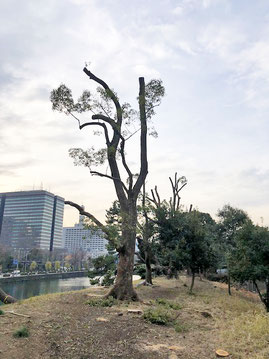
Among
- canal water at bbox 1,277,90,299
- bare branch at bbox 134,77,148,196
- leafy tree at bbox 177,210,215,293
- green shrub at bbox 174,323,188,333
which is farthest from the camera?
canal water at bbox 1,277,90,299

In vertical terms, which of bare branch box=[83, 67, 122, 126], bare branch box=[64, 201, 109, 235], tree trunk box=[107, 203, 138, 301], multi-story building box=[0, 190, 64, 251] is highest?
multi-story building box=[0, 190, 64, 251]

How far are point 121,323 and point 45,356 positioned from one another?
2.17 m

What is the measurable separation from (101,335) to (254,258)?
6.07 metres

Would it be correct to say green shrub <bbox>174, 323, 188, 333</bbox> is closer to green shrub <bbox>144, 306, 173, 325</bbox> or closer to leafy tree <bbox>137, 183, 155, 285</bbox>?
green shrub <bbox>144, 306, 173, 325</bbox>

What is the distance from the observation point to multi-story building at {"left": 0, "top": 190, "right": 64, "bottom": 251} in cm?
10725

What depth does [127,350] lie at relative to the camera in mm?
4941

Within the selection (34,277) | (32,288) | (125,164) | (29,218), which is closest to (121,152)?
(125,164)

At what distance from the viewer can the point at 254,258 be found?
9453 millimetres

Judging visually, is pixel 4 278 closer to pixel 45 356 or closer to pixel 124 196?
pixel 124 196

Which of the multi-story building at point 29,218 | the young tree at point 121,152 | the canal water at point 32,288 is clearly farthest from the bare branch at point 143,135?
the multi-story building at point 29,218

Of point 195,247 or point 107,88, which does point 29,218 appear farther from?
point 107,88

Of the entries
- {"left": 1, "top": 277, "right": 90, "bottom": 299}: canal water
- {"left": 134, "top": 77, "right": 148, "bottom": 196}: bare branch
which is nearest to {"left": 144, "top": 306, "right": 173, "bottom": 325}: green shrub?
{"left": 134, "top": 77, "right": 148, "bottom": 196}: bare branch

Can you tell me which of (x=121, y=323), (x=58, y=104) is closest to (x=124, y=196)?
(x=58, y=104)

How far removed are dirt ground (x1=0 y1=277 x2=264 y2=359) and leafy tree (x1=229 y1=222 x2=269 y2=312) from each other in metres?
2.49
